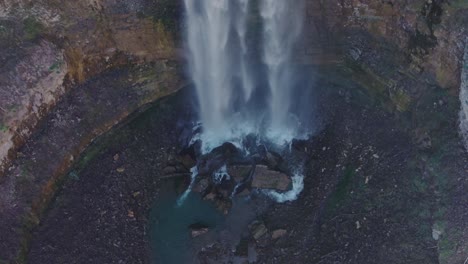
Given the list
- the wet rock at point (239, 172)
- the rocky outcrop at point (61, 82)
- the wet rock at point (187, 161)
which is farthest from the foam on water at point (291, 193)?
the rocky outcrop at point (61, 82)

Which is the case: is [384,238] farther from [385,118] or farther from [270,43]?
[270,43]

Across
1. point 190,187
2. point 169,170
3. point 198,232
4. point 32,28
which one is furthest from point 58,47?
point 198,232

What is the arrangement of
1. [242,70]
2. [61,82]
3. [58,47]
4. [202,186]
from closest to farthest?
[202,186]
[58,47]
[61,82]
[242,70]

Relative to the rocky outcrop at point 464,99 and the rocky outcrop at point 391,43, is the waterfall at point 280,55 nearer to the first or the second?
the rocky outcrop at point 391,43

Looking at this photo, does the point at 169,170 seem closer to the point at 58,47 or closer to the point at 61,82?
the point at 61,82

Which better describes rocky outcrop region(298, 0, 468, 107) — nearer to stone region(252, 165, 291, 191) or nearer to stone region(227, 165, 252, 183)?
stone region(252, 165, 291, 191)
